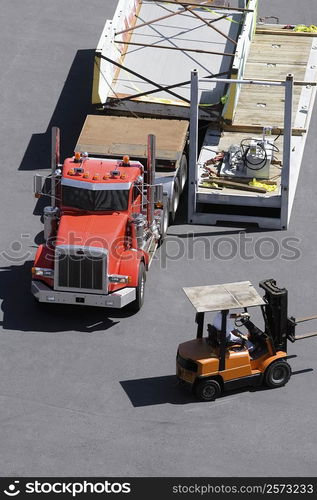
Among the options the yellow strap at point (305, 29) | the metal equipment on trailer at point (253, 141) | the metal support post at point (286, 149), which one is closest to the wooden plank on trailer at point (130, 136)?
the metal equipment on trailer at point (253, 141)

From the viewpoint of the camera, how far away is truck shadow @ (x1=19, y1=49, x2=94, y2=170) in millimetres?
34031

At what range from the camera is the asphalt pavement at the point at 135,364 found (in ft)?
76.4

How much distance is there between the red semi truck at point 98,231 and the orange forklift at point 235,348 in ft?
9.64

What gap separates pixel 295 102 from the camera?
116 feet

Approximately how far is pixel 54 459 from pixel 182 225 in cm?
1009

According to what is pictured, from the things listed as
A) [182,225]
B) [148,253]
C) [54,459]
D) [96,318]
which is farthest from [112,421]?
[182,225]

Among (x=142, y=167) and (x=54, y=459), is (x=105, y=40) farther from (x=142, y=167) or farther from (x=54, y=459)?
(x=54, y=459)

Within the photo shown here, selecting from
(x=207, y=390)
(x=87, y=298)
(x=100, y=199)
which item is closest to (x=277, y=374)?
(x=207, y=390)

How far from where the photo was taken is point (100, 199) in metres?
28.5

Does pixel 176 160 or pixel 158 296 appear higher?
pixel 176 160

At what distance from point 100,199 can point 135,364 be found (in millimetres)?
4172

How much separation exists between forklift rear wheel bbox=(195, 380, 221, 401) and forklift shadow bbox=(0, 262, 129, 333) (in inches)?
135

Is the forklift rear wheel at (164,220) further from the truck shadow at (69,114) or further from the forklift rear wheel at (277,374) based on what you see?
the forklift rear wheel at (277,374)

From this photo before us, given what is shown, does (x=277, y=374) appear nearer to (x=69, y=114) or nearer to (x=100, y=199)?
(x=100, y=199)
